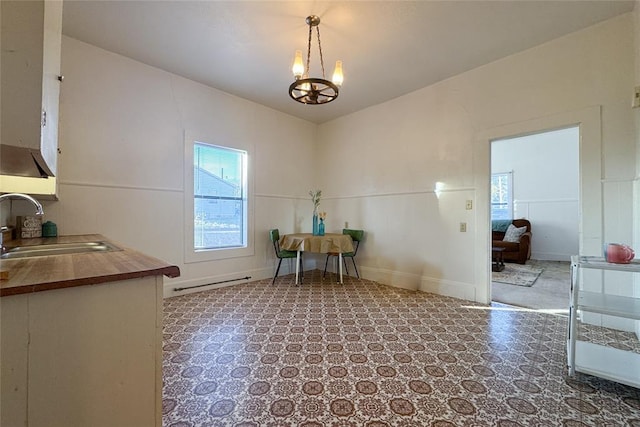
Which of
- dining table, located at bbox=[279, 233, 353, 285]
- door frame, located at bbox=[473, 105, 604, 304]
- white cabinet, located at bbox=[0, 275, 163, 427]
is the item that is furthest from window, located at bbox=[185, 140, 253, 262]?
door frame, located at bbox=[473, 105, 604, 304]

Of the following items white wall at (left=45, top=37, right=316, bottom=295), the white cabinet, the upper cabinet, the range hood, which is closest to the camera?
the white cabinet

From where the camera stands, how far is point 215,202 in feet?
13.3

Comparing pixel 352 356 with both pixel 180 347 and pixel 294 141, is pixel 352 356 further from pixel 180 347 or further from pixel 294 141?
pixel 294 141

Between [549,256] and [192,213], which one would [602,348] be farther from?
[549,256]

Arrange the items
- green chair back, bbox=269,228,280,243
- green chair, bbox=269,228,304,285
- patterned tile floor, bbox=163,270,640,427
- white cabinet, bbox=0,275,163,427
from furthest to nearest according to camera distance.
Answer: green chair back, bbox=269,228,280,243
green chair, bbox=269,228,304,285
patterned tile floor, bbox=163,270,640,427
white cabinet, bbox=0,275,163,427

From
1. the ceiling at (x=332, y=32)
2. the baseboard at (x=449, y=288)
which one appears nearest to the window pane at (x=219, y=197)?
the ceiling at (x=332, y=32)

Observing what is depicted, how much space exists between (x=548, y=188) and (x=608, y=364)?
6.00 metres

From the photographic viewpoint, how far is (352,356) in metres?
2.06

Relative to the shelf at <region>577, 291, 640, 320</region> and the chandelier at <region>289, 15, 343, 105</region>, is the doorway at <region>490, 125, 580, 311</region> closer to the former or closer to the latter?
the shelf at <region>577, 291, 640, 320</region>

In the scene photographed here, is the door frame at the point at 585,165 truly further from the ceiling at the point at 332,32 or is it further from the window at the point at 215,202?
the window at the point at 215,202

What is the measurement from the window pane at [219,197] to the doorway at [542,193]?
5.08 m

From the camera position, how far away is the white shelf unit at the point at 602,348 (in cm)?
165

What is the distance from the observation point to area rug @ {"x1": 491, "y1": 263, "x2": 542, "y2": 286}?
4.32 metres

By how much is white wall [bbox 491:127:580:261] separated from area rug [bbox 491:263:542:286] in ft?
4.48
